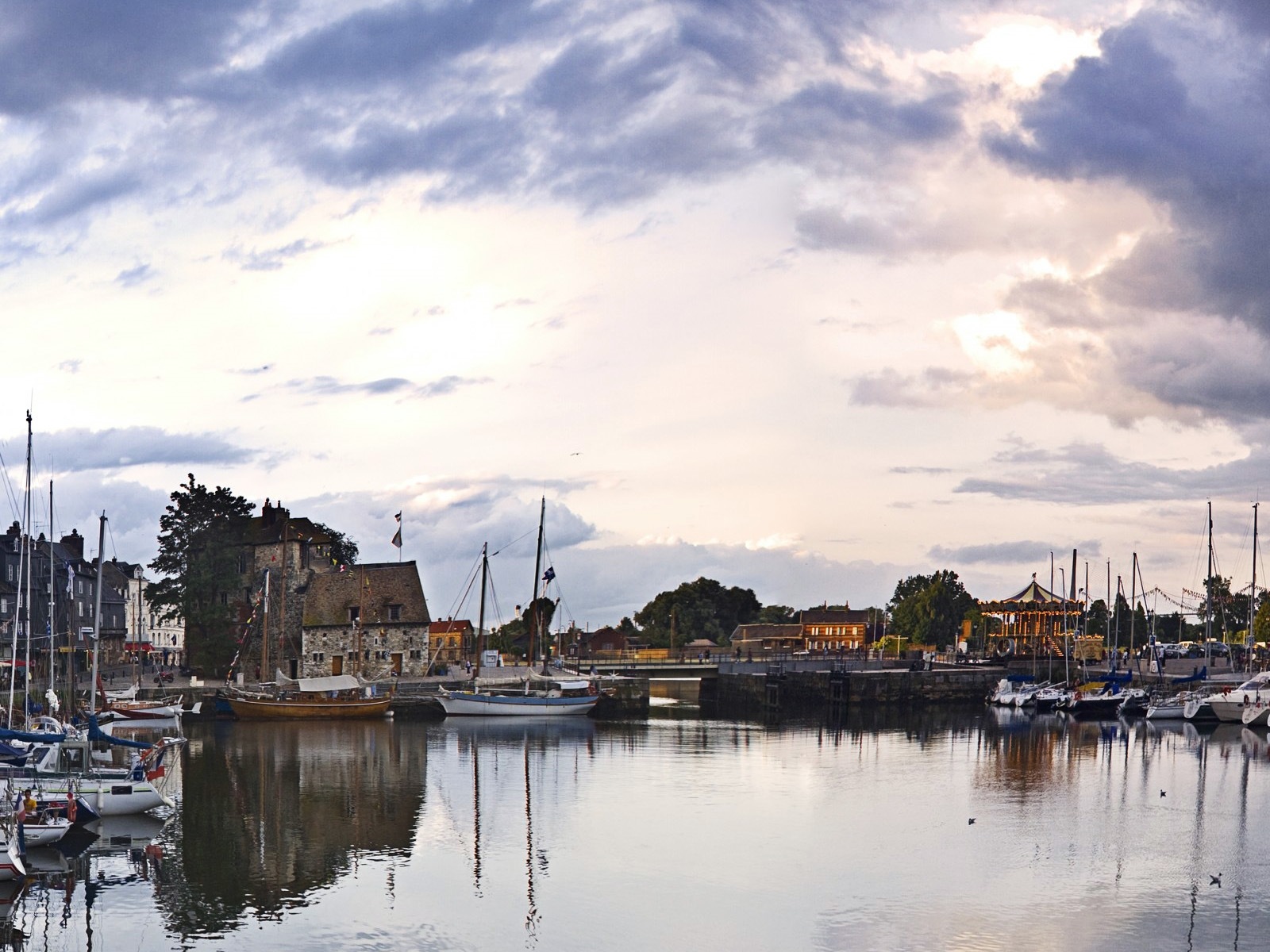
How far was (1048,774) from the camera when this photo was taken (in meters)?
63.8

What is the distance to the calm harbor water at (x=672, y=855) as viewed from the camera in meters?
32.4

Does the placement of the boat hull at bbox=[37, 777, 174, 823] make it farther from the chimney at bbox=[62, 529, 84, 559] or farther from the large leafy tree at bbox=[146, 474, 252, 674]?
the chimney at bbox=[62, 529, 84, 559]

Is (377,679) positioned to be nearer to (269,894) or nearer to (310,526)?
(310,526)

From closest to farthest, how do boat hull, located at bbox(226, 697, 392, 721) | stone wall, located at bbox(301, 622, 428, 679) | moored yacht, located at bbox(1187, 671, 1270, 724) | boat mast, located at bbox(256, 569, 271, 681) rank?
boat hull, located at bbox(226, 697, 392, 721) < moored yacht, located at bbox(1187, 671, 1270, 724) < boat mast, located at bbox(256, 569, 271, 681) < stone wall, located at bbox(301, 622, 428, 679)

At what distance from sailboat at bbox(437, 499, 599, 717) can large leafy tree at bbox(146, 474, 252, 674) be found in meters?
20.3

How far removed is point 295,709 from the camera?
91.2 m

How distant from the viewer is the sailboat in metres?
95.9

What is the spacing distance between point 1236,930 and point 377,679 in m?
80.2

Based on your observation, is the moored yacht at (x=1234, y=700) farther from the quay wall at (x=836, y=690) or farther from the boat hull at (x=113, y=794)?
the boat hull at (x=113, y=794)

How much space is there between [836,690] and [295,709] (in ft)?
152

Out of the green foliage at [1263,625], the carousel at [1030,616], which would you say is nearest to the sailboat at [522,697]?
the carousel at [1030,616]

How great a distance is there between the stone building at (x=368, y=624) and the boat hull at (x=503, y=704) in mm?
11055

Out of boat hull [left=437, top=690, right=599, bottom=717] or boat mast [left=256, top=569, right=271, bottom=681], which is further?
boat mast [left=256, top=569, right=271, bottom=681]

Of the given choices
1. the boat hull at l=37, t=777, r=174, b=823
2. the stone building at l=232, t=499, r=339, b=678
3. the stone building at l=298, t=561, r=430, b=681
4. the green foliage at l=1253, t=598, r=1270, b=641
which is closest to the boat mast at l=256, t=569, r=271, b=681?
the stone building at l=232, t=499, r=339, b=678
